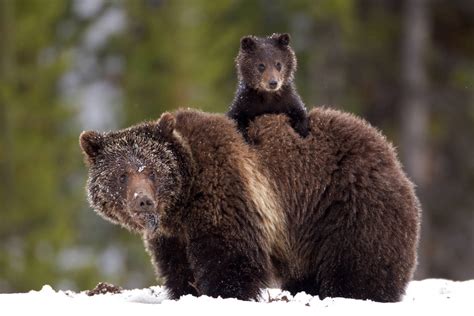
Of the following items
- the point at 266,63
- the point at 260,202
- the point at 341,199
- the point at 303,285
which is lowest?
the point at 303,285

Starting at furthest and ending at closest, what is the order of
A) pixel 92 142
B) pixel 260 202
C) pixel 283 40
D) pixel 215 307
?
pixel 283 40 → pixel 92 142 → pixel 260 202 → pixel 215 307

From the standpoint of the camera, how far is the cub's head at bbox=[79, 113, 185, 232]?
32.5ft

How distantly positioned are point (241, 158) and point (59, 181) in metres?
20.2

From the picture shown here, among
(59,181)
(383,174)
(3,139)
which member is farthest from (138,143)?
(59,181)

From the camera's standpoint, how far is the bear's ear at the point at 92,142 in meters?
10.3

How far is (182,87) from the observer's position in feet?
97.2

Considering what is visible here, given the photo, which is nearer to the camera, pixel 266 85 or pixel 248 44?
pixel 266 85

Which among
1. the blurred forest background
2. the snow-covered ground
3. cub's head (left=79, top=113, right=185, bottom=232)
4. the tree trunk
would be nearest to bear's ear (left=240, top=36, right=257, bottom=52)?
cub's head (left=79, top=113, right=185, bottom=232)

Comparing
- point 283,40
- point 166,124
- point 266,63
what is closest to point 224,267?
point 166,124

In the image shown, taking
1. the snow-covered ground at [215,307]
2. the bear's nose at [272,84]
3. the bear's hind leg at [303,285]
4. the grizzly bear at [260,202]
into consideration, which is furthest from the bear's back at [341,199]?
the bear's nose at [272,84]

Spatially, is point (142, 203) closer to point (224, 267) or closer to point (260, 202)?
point (224, 267)

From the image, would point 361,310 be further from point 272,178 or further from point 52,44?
point 52,44

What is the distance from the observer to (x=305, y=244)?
413 inches

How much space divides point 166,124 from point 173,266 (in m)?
1.28
